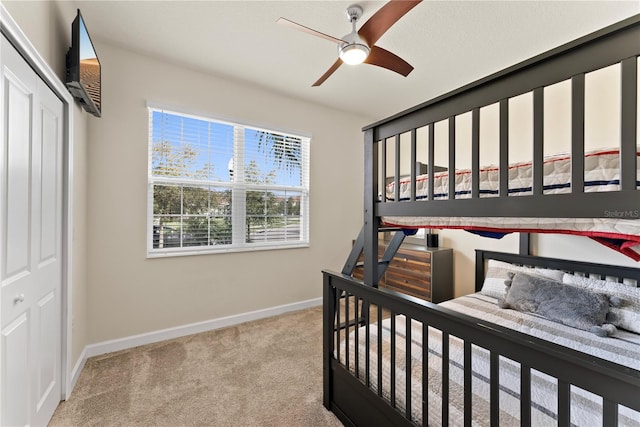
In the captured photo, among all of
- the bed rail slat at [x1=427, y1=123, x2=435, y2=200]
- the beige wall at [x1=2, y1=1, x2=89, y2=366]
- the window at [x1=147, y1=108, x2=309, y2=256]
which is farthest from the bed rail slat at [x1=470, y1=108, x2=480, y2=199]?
the window at [x1=147, y1=108, x2=309, y2=256]

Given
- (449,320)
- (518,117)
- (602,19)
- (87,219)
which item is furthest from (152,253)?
(602,19)

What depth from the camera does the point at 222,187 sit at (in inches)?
120

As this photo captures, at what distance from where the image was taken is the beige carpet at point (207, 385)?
5.50ft

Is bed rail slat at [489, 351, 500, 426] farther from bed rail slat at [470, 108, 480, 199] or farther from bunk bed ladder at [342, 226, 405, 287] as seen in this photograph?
bunk bed ladder at [342, 226, 405, 287]

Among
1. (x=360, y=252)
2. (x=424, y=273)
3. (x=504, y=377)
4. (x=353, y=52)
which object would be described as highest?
(x=353, y=52)

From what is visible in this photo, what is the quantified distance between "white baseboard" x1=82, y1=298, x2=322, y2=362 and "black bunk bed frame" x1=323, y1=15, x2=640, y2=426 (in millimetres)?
1806

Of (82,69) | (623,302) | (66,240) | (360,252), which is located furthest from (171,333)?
(623,302)

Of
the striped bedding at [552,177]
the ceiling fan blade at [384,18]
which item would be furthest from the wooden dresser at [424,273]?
the ceiling fan blade at [384,18]

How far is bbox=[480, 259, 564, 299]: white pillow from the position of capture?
2414 millimetres

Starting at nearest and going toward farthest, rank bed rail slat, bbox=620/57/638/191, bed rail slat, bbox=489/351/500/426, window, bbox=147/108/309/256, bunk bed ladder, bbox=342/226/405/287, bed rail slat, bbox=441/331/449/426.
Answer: bed rail slat, bbox=620/57/638/191, bed rail slat, bbox=489/351/500/426, bed rail slat, bbox=441/331/449/426, bunk bed ladder, bbox=342/226/405/287, window, bbox=147/108/309/256

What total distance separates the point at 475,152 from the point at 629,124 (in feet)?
1.29

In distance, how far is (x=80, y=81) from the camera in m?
1.77

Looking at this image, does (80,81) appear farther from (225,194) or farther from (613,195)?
(613,195)

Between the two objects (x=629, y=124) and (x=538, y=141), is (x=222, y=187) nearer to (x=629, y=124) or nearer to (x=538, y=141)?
(x=538, y=141)
